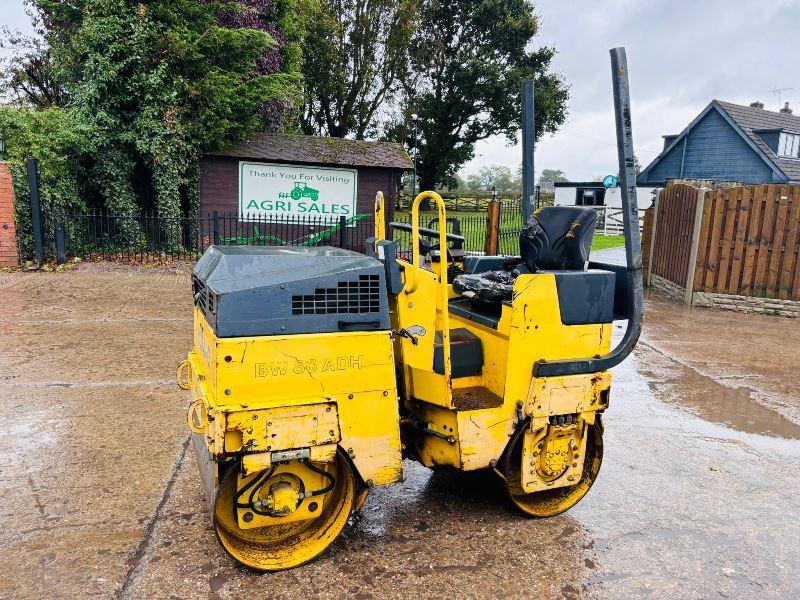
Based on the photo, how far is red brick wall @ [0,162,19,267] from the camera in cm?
1137

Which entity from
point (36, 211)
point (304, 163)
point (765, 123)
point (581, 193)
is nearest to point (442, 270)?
point (36, 211)

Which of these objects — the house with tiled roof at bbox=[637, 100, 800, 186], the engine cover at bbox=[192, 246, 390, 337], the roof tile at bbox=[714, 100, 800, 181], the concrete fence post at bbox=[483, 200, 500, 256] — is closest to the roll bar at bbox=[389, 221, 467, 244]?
the engine cover at bbox=[192, 246, 390, 337]

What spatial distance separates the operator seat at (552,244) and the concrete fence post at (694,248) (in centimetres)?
769

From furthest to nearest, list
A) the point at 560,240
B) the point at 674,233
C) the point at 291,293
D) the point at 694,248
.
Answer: the point at 674,233 < the point at 694,248 < the point at 560,240 < the point at 291,293

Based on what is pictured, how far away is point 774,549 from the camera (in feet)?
11.4

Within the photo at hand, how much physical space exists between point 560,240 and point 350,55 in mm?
24997

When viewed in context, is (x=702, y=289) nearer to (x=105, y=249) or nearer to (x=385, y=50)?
(x=105, y=249)

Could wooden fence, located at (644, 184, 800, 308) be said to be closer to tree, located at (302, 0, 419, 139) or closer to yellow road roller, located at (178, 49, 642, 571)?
yellow road roller, located at (178, 49, 642, 571)

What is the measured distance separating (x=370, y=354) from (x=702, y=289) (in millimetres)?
9154

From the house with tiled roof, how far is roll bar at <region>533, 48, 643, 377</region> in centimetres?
2659

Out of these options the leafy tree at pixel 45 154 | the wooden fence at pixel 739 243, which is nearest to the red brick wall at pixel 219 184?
the leafy tree at pixel 45 154

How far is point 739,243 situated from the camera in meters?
10.0

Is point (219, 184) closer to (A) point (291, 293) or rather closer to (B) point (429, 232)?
(B) point (429, 232)

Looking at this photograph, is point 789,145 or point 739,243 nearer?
point 739,243
